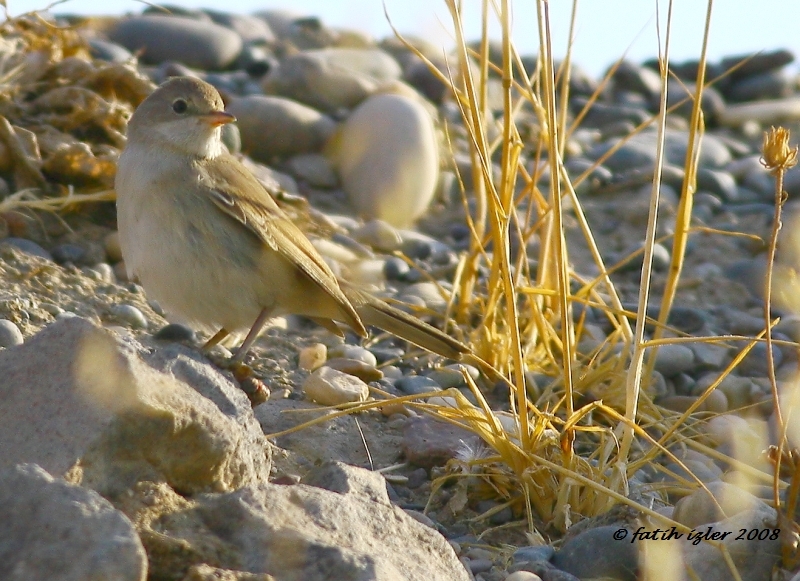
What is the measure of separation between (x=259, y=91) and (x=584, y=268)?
336cm

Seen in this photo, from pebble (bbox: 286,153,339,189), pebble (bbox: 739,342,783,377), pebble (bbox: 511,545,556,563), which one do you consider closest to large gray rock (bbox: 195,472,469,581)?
pebble (bbox: 511,545,556,563)

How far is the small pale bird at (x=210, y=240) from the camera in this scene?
4812 millimetres

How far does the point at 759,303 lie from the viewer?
7.66 metres

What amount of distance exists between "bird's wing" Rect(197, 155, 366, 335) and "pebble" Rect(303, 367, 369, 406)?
26cm

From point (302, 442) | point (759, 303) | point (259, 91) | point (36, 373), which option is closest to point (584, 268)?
point (759, 303)

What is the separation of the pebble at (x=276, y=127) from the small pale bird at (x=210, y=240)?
2.74 m

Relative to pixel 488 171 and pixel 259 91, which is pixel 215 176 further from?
pixel 259 91

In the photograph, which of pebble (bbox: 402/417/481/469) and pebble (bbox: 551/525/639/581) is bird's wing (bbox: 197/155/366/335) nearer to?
pebble (bbox: 402/417/481/469)

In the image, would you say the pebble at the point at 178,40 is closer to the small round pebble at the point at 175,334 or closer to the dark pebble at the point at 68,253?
the dark pebble at the point at 68,253

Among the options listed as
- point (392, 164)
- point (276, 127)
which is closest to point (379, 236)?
point (392, 164)

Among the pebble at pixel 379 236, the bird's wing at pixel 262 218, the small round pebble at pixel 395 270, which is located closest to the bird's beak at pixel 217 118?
the bird's wing at pixel 262 218

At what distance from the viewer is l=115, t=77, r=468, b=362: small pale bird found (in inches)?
189

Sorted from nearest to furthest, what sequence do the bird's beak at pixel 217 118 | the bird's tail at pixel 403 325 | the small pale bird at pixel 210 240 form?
the small pale bird at pixel 210 240 → the bird's tail at pixel 403 325 → the bird's beak at pixel 217 118

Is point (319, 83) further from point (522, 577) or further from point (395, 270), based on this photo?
point (522, 577)
